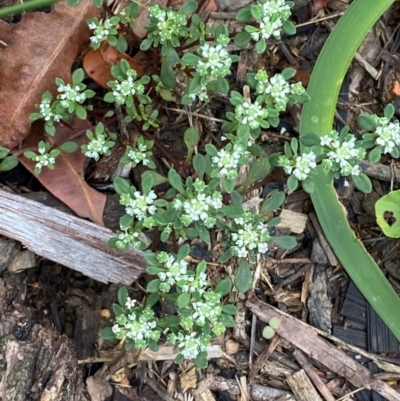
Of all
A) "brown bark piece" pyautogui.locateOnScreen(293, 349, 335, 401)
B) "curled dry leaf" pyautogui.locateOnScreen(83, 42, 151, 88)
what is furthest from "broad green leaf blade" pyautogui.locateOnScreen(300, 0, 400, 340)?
"curled dry leaf" pyautogui.locateOnScreen(83, 42, 151, 88)

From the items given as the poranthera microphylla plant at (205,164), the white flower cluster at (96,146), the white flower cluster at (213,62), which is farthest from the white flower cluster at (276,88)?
the white flower cluster at (96,146)

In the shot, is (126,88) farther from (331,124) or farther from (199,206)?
(331,124)

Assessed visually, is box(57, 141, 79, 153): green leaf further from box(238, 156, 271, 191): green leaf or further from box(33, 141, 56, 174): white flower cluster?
box(238, 156, 271, 191): green leaf

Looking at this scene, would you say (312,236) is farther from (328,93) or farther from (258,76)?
(258,76)

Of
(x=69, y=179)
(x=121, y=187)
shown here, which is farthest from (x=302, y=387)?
(x=69, y=179)

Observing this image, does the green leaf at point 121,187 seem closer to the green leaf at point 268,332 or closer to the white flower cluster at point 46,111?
the white flower cluster at point 46,111
